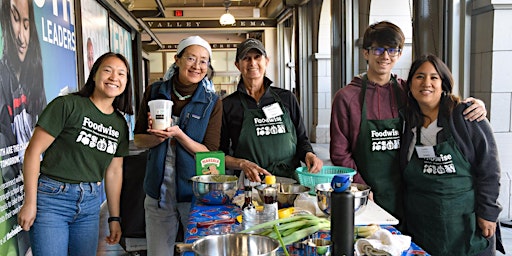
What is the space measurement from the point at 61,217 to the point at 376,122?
5.43 ft

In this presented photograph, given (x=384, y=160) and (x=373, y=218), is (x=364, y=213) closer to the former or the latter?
(x=373, y=218)

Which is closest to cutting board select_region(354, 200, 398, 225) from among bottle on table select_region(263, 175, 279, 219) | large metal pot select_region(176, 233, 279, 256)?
bottle on table select_region(263, 175, 279, 219)

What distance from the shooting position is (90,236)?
245cm

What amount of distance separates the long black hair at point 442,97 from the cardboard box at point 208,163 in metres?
1.02

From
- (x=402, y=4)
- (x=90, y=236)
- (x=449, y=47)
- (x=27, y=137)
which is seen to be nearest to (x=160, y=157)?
(x=90, y=236)

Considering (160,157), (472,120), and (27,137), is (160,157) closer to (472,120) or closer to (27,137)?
(27,137)

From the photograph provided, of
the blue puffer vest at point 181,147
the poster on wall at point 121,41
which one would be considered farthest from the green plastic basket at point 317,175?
the poster on wall at point 121,41

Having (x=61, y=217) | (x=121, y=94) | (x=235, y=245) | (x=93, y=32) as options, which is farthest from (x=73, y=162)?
(x=93, y=32)

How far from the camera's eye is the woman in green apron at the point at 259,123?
272 cm

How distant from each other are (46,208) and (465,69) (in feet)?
12.3

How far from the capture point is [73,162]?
7.49ft

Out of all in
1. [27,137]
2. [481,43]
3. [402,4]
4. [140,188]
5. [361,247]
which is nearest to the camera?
[361,247]

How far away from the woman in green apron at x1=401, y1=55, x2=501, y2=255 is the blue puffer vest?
1.10 m

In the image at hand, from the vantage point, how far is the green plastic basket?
7.73 feet
